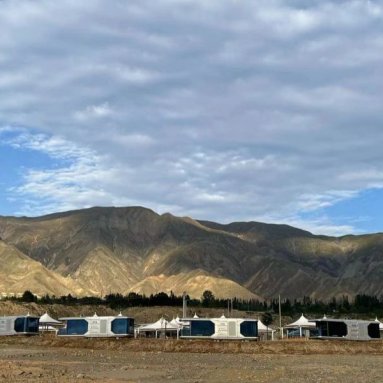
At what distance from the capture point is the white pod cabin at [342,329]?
79.5 m

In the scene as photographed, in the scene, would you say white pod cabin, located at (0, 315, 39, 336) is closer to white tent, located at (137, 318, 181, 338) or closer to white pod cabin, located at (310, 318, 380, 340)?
white tent, located at (137, 318, 181, 338)

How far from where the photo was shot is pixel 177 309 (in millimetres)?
158875

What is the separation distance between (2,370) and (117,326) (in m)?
52.4

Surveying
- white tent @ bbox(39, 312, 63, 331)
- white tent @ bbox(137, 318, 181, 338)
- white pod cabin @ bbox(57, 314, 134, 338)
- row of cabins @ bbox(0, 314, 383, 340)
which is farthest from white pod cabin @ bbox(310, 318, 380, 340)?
white tent @ bbox(39, 312, 63, 331)

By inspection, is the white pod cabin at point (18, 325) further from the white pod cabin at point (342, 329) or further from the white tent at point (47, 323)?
the white pod cabin at point (342, 329)

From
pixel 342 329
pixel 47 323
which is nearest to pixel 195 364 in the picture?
pixel 342 329

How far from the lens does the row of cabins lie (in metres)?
78.4

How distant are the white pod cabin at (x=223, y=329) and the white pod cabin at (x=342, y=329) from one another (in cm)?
770

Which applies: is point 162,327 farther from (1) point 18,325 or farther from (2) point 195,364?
(2) point 195,364

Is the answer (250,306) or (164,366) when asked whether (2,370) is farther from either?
(250,306)

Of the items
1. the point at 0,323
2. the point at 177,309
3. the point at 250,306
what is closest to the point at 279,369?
the point at 0,323

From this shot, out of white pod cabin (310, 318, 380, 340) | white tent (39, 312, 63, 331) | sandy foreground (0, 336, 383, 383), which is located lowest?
sandy foreground (0, 336, 383, 383)

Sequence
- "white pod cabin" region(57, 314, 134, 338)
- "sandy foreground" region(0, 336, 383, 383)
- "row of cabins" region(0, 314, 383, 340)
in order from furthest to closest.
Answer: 1. "white pod cabin" region(57, 314, 134, 338)
2. "row of cabins" region(0, 314, 383, 340)
3. "sandy foreground" region(0, 336, 383, 383)

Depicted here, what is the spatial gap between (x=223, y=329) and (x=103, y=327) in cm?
1573
